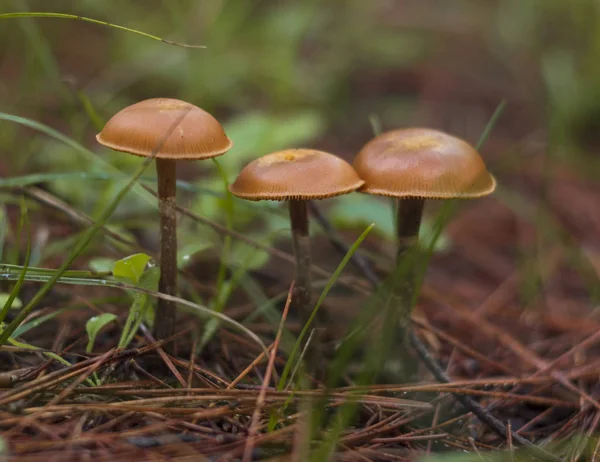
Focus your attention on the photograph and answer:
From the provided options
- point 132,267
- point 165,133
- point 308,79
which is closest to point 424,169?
point 165,133

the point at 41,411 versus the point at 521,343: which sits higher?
the point at 41,411

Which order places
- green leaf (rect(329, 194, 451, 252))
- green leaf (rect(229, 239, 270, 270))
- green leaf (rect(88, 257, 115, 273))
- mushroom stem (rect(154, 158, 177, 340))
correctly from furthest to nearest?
green leaf (rect(329, 194, 451, 252)) < green leaf (rect(229, 239, 270, 270)) < green leaf (rect(88, 257, 115, 273)) < mushroom stem (rect(154, 158, 177, 340))

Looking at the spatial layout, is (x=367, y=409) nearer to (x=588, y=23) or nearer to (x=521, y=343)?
(x=521, y=343)

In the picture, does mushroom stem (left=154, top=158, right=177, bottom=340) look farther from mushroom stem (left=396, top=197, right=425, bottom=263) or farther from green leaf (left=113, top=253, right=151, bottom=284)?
mushroom stem (left=396, top=197, right=425, bottom=263)

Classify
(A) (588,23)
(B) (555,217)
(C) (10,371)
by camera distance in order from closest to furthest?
(C) (10,371) → (B) (555,217) → (A) (588,23)

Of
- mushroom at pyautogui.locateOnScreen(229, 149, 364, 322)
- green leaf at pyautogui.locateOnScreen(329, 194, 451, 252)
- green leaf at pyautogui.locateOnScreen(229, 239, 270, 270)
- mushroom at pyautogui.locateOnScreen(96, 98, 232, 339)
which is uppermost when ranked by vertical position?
mushroom at pyautogui.locateOnScreen(96, 98, 232, 339)

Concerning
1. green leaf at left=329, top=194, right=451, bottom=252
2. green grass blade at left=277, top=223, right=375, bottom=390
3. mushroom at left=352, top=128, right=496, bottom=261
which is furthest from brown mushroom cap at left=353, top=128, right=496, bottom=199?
green leaf at left=329, top=194, right=451, bottom=252

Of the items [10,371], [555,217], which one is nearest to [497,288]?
[555,217]
